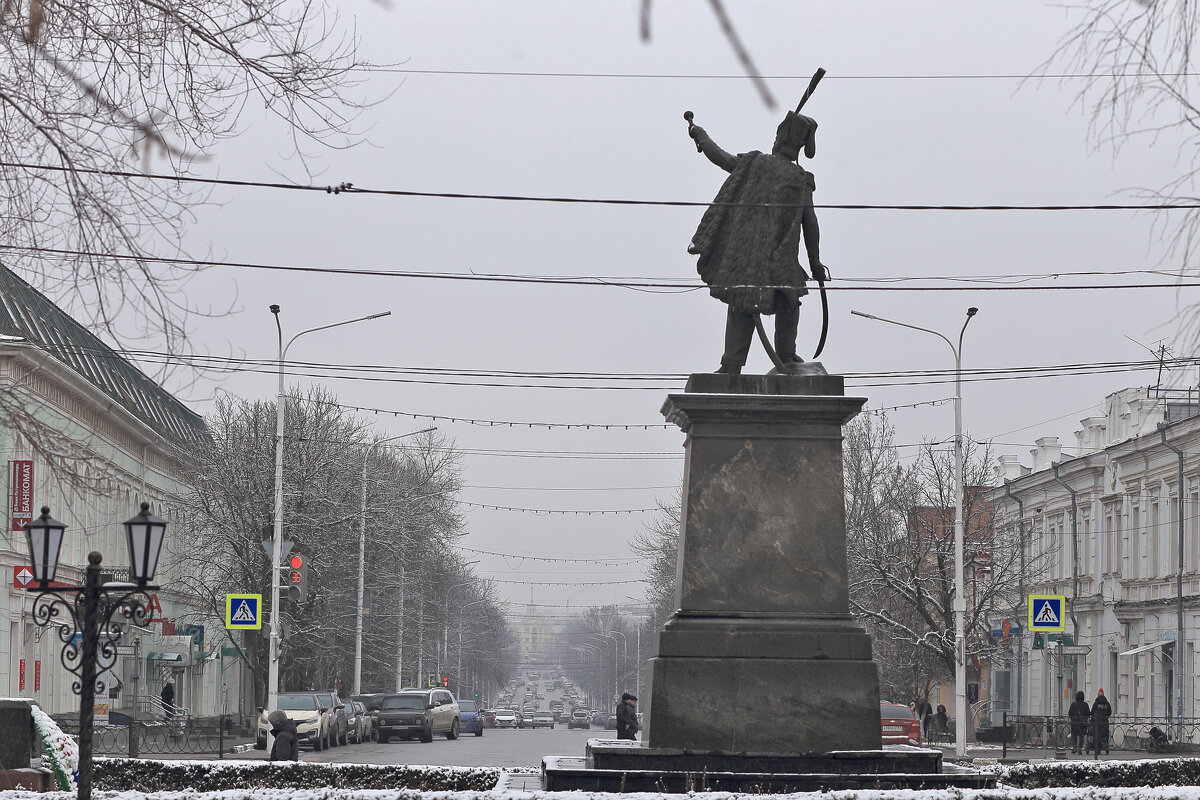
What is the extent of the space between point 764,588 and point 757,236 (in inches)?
126

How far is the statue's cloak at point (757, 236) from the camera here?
1522cm

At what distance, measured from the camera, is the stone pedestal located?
45.5ft

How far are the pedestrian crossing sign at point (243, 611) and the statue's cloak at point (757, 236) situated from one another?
66.9ft

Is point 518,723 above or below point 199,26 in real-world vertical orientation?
below

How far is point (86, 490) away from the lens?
979 cm

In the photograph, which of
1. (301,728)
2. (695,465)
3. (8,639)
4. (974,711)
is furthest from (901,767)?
(974,711)

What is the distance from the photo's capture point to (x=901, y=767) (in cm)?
1361

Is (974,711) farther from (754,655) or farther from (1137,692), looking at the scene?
(754,655)

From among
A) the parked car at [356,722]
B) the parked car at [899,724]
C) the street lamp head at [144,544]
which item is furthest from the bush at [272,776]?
the parked car at [356,722]

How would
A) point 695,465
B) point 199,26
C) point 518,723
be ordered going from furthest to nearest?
point 518,723 → point 695,465 → point 199,26

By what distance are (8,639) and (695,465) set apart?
35.0 metres

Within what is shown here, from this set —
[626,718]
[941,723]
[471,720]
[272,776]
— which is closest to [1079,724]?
[626,718]

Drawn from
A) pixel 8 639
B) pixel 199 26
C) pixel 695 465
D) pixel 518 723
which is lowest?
pixel 518 723

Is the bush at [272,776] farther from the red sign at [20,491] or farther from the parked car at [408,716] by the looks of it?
the parked car at [408,716]
